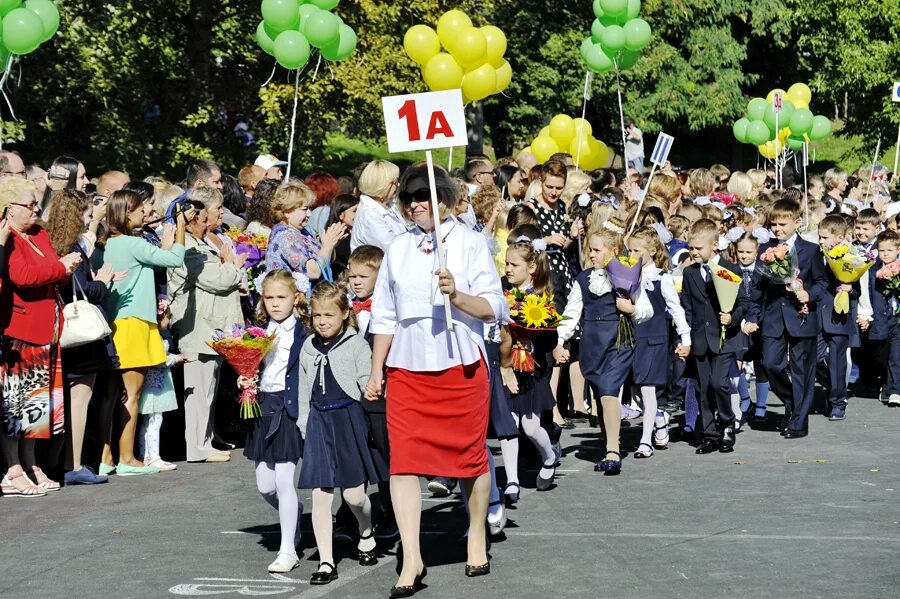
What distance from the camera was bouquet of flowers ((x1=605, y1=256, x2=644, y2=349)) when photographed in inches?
438

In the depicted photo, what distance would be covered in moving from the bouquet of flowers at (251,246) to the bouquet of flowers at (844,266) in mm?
5380

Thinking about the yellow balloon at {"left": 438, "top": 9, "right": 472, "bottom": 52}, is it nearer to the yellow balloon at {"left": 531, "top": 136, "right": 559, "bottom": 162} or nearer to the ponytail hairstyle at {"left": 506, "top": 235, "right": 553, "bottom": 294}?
the yellow balloon at {"left": 531, "top": 136, "right": 559, "bottom": 162}

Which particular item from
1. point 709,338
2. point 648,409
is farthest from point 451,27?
point 648,409

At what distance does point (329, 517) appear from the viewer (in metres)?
7.90

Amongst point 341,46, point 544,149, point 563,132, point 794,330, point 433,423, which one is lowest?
point 433,423

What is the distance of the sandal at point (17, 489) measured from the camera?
10.2 meters

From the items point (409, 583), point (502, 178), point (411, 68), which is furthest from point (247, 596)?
point (411, 68)

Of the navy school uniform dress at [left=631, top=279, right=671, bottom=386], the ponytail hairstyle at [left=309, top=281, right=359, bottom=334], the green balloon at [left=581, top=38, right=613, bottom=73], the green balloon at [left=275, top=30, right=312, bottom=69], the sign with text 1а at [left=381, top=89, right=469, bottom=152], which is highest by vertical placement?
the green balloon at [left=581, top=38, right=613, bottom=73]

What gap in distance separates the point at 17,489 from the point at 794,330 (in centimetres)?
667

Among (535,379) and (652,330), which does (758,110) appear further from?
(535,379)

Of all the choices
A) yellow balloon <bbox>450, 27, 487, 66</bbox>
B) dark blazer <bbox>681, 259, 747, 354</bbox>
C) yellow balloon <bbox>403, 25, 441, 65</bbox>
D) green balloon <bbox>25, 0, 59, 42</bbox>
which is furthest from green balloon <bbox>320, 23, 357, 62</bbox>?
dark blazer <bbox>681, 259, 747, 354</bbox>

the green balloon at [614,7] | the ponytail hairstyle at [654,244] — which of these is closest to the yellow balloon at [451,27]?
the green balloon at [614,7]

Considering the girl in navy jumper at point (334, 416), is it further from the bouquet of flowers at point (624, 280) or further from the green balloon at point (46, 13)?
the green balloon at point (46, 13)

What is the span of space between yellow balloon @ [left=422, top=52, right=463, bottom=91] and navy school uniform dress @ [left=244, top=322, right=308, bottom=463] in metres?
8.49
